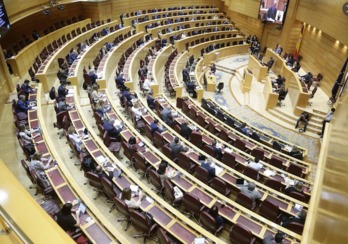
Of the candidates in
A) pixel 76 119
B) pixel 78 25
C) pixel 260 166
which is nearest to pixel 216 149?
pixel 260 166

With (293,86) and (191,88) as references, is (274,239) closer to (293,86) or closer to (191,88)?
(191,88)

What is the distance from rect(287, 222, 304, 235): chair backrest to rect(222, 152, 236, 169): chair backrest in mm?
2225

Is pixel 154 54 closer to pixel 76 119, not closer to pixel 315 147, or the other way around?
pixel 76 119

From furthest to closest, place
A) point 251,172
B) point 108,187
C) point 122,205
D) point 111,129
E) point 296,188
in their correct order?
point 111,129 < point 251,172 < point 296,188 < point 108,187 < point 122,205

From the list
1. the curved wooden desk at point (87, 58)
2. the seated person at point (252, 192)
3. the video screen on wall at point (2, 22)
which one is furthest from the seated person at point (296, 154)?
the video screen on wall at point (2, 22)

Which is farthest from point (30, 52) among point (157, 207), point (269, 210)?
point (269, 210)

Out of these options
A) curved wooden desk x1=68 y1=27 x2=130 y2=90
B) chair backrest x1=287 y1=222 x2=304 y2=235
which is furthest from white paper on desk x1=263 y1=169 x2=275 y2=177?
curved wooden desk x1=68 y1=27 x2=130 y2=90

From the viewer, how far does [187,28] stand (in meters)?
18.8

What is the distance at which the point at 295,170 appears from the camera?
23.9ft

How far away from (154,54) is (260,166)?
9.14 meters

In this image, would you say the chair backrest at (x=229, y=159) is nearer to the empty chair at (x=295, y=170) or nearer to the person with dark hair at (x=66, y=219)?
the empty chair at (x=295, y=170)

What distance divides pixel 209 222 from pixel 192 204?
1.62 ft

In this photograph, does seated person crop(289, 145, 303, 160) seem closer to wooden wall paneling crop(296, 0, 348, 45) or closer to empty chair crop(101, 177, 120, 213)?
empty chair crop(101, 177, 120, 213)

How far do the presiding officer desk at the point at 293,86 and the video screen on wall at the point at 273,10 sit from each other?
8.31 ft
